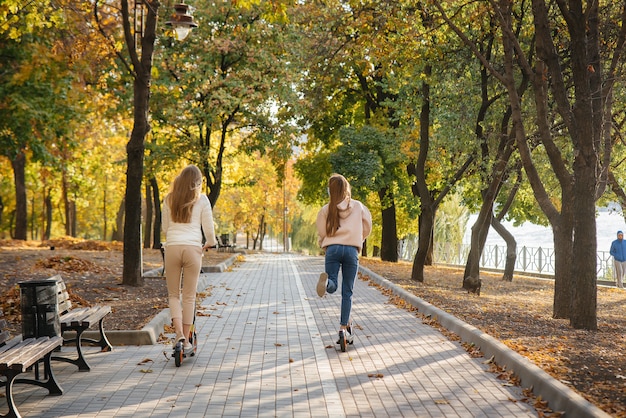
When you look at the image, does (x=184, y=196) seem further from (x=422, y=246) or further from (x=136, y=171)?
(x=422, y=246)

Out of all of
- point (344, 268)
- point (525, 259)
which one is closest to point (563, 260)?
point (344, 268)

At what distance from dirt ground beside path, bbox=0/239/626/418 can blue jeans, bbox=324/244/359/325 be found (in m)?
1.49

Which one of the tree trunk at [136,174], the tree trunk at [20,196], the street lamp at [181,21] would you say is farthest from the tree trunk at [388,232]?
the street lamp at [181,21]

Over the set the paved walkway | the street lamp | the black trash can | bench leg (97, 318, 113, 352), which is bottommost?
the paved walkway

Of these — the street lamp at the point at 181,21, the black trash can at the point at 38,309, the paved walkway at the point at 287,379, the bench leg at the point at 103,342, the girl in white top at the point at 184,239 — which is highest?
the street lamp at the point at 181,21

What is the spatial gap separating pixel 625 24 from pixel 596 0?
0.99 metres

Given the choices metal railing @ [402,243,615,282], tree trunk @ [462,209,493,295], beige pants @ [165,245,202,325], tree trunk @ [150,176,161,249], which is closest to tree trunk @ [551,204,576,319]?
tree trunk @ [462,209,493,295]

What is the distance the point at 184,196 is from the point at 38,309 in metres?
1.75

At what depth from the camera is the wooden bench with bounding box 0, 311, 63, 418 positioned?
5535mm

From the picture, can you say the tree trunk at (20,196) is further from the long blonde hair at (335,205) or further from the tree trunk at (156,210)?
the long blonde hair at (335,205)

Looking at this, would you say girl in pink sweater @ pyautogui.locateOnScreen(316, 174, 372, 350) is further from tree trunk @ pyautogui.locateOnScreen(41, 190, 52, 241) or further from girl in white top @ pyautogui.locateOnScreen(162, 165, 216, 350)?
tree trunk @ pyautogui.locateOnScreen(41, 190, 52, 241)

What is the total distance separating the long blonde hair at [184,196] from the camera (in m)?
8.10

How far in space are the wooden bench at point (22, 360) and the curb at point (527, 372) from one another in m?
3.97

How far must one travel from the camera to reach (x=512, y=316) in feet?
42.3
